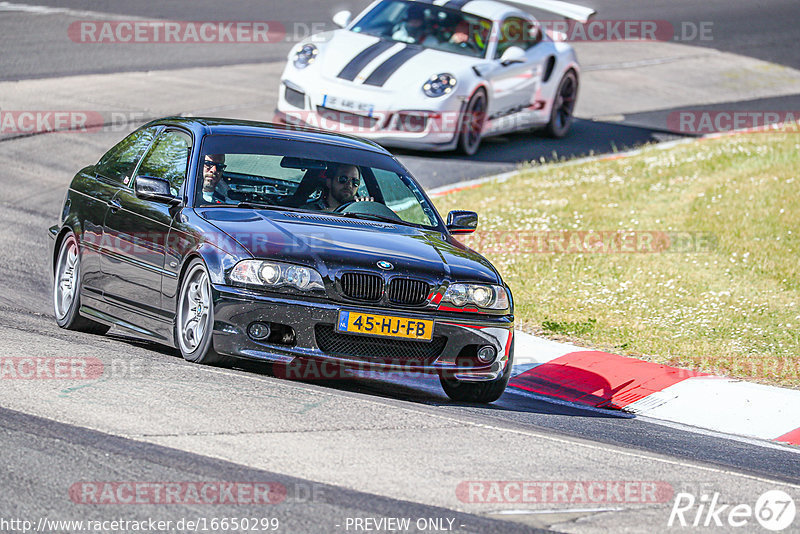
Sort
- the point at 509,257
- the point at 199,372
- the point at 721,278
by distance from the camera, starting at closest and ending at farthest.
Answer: the point at 199,372 < the point at 721,278 < the point at 509,257

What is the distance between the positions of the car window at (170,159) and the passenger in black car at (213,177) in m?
0.13

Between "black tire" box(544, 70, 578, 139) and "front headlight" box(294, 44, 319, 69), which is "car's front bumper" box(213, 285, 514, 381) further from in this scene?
"black tire" box(544, 70, 578, 139)

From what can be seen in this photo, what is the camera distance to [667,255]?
11812 mm

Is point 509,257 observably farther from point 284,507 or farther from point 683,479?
point 284,507

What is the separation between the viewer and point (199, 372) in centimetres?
675

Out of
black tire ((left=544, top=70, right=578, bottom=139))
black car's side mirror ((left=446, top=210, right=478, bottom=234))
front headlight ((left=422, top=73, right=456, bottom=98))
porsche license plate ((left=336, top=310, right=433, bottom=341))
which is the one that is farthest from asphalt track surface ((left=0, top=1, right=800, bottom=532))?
black tire ((left=544, top=70, right=578, bottom=139))

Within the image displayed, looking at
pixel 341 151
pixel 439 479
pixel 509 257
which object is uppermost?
pixel 341 151

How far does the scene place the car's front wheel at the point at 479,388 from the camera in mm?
7508

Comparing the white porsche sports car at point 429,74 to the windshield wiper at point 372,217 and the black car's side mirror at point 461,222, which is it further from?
the windshield wiper at point 372,217

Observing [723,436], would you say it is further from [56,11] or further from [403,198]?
[56,11]

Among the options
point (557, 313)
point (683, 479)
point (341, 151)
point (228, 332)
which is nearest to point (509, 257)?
point (557, 313)

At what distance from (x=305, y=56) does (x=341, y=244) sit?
8.24 m

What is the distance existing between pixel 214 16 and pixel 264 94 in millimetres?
5102

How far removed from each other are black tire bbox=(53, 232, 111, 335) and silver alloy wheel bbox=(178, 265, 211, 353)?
1381mm
